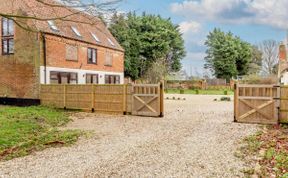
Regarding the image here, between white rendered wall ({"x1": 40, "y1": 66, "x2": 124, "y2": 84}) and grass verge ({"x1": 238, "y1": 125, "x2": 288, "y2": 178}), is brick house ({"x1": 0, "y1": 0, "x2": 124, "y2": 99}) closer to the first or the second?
white rendered wall ({"x1": 40, "y1": 66, "x2": 124, "y2": 84})

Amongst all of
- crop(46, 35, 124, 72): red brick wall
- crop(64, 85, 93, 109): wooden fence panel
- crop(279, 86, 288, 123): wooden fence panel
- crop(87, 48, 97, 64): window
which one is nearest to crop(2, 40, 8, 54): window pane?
crop(46, 35, 124, 72): red brick wall

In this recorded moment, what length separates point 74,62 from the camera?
23.7 metres

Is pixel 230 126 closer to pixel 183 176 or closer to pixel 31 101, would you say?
pixel 183 176

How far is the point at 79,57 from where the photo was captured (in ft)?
79.8

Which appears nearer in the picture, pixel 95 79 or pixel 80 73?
pixel 80 73

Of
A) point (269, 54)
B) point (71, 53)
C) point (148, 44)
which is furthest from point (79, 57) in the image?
point (269, 54)

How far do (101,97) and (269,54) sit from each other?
4851 cm

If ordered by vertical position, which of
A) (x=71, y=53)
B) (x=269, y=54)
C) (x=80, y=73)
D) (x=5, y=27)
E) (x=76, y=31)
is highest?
(x=269, y=54)

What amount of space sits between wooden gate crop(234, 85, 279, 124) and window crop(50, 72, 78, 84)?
12979mm

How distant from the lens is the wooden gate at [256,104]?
12617 mm

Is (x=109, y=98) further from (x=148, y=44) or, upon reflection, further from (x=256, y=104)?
(x=148, y=44)

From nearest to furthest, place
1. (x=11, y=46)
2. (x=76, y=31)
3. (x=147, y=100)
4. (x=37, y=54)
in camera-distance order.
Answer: (x=147, y=100) < (x=37, y=54) < (x=11, y=46) < (x=76, y=31)

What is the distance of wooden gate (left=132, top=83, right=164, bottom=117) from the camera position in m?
15.0

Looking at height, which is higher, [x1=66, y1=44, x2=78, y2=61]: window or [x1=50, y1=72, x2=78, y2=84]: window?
[x1=66, y1=44, x2=78, y2=61]: window
